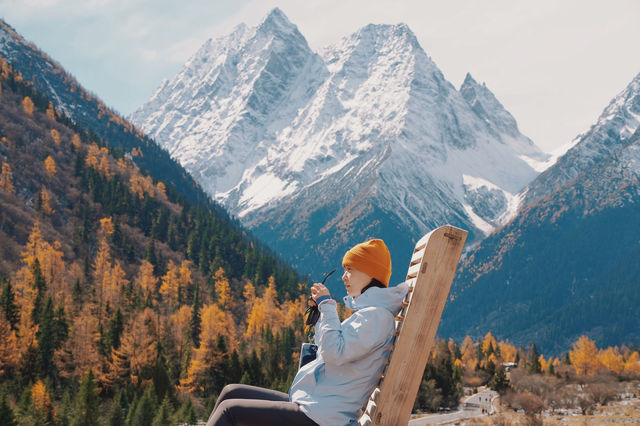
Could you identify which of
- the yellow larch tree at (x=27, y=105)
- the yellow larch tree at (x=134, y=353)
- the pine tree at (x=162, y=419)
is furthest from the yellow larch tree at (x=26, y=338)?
the yellow larch tree at (x=27, y=105)

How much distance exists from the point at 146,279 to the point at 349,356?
110124 millimetres

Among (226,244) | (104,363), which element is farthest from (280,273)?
(104,363)

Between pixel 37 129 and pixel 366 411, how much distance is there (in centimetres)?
17528

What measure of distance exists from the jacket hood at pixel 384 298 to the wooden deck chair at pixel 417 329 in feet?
0.51

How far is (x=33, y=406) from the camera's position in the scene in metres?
44.8

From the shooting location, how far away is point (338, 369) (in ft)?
18.3

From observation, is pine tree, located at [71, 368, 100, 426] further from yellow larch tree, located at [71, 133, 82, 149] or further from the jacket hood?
yellow larch tree, located at [71, 133, 82, 149]

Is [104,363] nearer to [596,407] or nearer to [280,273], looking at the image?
[596,407]

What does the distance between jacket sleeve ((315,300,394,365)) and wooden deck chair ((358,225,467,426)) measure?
171mm

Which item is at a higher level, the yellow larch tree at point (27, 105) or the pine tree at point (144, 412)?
the yellow larch tree at point (27, 105)

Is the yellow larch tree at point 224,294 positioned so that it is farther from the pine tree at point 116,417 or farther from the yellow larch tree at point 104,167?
the pine tree at point 116,417

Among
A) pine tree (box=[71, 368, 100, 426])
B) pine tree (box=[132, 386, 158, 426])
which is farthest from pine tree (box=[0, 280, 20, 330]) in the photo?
pine tree (box=[132, 386, 158, 426])

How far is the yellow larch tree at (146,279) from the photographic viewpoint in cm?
10839

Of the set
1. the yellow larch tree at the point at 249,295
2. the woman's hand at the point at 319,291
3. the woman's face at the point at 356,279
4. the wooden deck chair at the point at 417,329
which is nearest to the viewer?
the wooden deck chair at the point at 417,329
